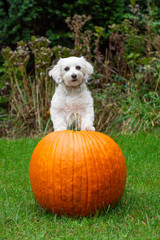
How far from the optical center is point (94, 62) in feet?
21.8

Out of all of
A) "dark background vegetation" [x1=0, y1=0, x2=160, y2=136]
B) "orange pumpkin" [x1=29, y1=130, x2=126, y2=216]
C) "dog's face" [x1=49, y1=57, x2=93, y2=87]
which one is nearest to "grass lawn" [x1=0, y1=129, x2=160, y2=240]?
"orange pumpkin" [x1=29, y1=130, x2=126, y2=216]

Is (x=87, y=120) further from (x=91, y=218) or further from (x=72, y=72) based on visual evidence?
(x=91, y=218)

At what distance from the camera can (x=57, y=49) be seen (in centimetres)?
559

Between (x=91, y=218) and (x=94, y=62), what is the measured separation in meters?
4.47

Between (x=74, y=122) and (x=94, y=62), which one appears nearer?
(x=74, y=122)

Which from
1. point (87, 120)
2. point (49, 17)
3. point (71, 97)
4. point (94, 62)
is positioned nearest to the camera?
point (87, 120)

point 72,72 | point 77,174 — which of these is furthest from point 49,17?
point 77,174

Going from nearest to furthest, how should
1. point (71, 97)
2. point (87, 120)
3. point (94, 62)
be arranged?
point (87, 120), point (71, 97), point (94, 62)

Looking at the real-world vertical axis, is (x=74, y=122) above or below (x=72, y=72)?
below

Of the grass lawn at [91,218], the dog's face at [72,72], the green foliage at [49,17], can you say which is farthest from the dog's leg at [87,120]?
the green foliage at [49,17]

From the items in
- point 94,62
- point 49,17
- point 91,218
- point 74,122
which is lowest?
Result: point 91,218

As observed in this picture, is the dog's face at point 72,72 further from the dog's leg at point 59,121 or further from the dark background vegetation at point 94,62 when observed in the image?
the dark background vegetation at point 94,62

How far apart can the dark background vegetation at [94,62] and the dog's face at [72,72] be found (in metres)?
2.30

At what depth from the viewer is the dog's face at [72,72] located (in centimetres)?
311
